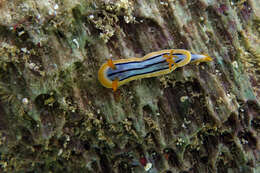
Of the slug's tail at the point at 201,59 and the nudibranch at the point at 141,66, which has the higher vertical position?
the nudibranch at the point at 141,66

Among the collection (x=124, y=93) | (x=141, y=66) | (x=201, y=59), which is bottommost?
(x=124, y=93)

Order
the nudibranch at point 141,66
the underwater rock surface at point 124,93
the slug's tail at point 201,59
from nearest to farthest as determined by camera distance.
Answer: the underwater rock surface at point 124,93 < the nudibranch at point 141,66 < the slug's tail at point 201,59

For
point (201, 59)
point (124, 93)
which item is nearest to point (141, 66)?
point (124, 93)

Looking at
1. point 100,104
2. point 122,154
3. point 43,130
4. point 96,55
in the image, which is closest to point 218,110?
point 122,154

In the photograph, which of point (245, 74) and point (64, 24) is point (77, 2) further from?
point (245, 74)

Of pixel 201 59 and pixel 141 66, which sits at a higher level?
pixel 141 66

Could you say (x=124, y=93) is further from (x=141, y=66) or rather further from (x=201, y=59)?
(x=201, y=59)
